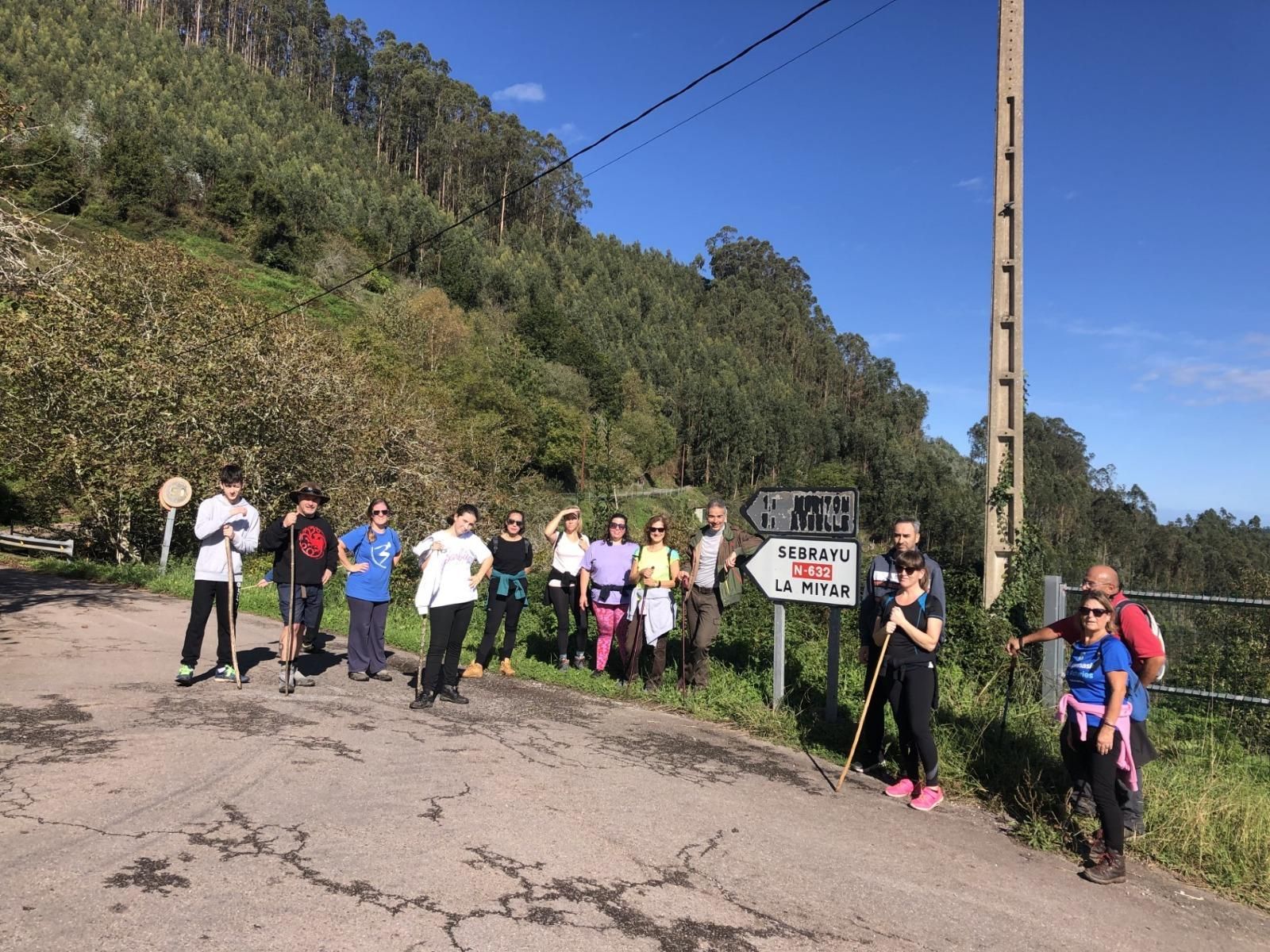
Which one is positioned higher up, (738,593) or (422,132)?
(422,132)

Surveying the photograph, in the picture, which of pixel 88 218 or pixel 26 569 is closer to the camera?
pixel 26 569

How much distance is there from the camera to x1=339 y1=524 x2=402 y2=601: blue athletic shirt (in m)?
8.18

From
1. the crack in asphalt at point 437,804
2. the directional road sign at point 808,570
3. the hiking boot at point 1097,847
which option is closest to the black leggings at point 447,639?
the crack in asphalt at point 437,804

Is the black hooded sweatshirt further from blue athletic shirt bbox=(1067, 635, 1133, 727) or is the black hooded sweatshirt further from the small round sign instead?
blue athletic shirt bbox=(1067, 635, 1133, 727)

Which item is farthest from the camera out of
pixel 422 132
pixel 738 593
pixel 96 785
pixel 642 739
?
pixel 422 132

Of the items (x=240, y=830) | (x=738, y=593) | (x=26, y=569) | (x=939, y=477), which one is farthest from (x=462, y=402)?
(x=939, y=477)

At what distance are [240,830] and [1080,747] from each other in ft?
14.5

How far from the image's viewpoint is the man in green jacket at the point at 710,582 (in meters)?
7.89

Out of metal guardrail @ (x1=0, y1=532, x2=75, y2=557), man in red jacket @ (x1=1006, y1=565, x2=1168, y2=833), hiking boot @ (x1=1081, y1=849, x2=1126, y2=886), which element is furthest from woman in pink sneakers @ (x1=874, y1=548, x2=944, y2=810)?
metal guardrail @ (x1=0, y1=532, x2=75, y2=557)

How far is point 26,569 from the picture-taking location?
1798cm

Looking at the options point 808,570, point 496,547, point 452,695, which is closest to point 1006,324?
point 808,570

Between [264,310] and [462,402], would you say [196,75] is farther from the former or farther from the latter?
[264,310]

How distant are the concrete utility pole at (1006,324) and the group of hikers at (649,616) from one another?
2236 millimetres

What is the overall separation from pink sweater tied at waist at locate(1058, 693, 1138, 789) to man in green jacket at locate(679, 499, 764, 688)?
351 cm
